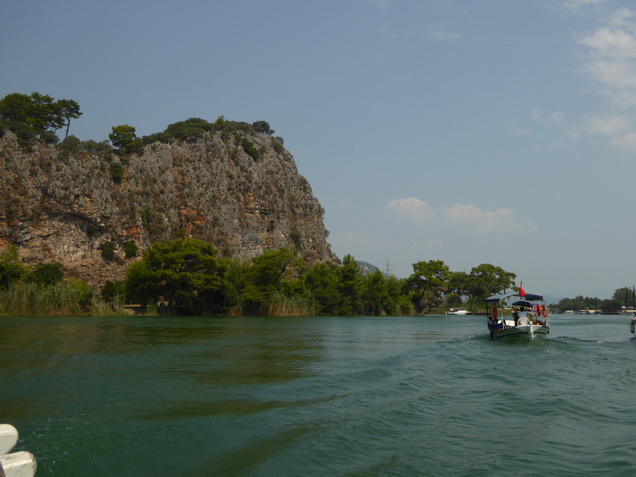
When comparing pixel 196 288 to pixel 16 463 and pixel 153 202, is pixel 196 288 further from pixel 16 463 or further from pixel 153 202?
pixel 16 463

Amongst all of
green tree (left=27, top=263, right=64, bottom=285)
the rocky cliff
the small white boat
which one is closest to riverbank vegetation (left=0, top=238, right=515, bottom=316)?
green tree (left=27, top=263, right=64, bottom=285)

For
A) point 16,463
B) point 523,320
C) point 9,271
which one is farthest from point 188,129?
point 16,463

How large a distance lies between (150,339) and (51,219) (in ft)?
239

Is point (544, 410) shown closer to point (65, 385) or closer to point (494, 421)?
point (494, 421)

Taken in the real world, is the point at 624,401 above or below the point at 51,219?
below

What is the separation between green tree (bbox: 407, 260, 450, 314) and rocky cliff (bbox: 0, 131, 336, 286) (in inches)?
976

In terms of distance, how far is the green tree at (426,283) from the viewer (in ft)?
440

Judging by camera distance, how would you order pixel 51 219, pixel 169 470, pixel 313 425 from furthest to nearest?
pixel 51 219, pixel 313 425, pixel 169 470

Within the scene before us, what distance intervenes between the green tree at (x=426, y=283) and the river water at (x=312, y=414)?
109m

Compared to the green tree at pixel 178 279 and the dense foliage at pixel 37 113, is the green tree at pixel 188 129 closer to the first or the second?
the dense foliage at pixel 37 113

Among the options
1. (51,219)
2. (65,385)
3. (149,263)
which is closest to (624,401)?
(65,385)

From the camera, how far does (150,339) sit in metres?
35.7

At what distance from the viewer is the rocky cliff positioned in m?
96.4

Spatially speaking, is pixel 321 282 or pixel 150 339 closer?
pixel 150 339
